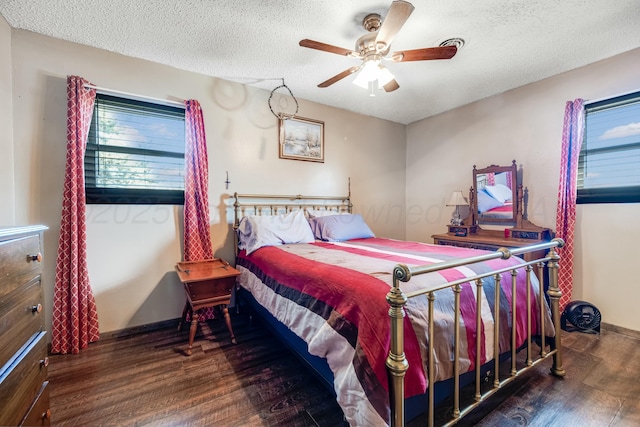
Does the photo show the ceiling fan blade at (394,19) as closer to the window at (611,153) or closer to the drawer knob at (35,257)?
the drawer knob at (35,257)

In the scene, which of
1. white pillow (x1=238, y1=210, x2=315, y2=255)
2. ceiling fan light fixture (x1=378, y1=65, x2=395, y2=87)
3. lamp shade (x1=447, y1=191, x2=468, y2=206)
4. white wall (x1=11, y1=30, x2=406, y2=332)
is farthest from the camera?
lamp shade (x1=447, y1=191, x2=468, y2=206)

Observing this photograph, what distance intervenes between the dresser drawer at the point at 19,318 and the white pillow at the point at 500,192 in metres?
3.99

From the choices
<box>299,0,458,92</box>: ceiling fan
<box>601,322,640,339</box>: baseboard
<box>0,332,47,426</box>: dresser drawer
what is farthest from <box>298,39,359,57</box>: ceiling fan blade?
<box>601,322,640,339</box>: baseboard

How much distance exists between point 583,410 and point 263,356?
1.95 m

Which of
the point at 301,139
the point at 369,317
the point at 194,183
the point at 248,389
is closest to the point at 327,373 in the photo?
the point at 369,317

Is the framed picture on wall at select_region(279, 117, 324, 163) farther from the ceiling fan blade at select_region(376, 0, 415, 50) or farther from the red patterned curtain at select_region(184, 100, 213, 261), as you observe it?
the ceiling fan blade at select_region(376, 0, 415, 50)

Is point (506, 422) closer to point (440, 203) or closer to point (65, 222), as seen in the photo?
point (440, 203)

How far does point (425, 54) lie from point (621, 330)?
2.97 metres

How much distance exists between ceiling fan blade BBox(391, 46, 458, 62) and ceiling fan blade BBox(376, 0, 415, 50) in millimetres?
130

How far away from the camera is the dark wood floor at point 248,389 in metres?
1.43

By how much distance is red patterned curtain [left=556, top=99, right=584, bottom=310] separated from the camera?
8.55ft

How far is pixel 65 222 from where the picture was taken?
2113 mm

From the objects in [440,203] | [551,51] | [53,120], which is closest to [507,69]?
[551,51]

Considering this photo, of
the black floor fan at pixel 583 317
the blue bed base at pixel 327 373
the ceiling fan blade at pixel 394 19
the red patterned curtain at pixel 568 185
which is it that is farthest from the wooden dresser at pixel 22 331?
the red patterned curtain at pixel 568 185
